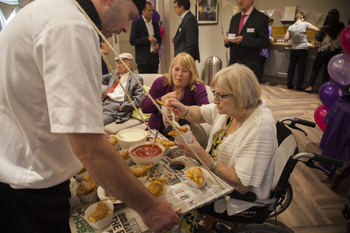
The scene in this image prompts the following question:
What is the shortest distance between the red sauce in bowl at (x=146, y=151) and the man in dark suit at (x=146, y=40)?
3.20 m

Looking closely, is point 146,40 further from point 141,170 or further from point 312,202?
point 312,202

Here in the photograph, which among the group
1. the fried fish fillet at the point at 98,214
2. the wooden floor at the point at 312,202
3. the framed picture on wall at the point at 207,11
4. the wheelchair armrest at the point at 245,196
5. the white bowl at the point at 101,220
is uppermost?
the framed picture on wall at the point at 207,11

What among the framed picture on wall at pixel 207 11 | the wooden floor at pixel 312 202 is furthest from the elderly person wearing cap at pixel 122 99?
the framed picture on wall at pixel 207 11

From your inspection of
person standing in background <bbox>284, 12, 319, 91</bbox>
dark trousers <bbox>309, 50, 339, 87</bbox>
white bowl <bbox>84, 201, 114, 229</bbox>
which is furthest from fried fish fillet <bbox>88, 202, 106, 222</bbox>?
person standing in background <bbox>284, 12, 319, 91</bbox>

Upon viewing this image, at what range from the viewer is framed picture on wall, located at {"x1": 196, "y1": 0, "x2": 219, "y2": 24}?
214 inches

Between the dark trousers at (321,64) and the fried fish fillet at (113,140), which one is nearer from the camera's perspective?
the fried fish fillet at (113,140)

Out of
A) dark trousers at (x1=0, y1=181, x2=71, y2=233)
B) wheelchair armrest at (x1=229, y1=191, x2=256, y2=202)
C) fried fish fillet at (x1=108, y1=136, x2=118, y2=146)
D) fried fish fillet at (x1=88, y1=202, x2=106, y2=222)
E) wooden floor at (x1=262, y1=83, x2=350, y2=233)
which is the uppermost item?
dark trousers at (x1=0, y1=181, x2=71, y2=233)

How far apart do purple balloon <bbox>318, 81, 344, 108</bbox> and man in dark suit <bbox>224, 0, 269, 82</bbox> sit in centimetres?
97

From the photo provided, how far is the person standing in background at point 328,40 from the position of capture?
4523 millimetres

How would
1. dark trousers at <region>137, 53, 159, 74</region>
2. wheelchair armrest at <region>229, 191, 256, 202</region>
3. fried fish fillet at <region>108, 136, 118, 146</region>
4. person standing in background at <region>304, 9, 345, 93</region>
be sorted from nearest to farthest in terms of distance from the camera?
wheelchair armrest at <region>229, 191, 256, 202</region> → fried fish fillet at <region>108, 136, 118, 146</region> → dark trousers at <region>137, 53, 159, 74</region> → person standing in background at <region>304, 9, 345, 93</region>

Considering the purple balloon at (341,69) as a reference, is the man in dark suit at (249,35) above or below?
above

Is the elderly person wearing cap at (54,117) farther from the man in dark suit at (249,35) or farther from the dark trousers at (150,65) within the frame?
the dark trousers at (150,65)

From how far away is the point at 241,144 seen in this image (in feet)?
4.18

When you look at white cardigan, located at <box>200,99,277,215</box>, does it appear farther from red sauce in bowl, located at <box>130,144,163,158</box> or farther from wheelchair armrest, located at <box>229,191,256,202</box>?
red sauce in bowl, located at <box>130,144,163,158</box>
